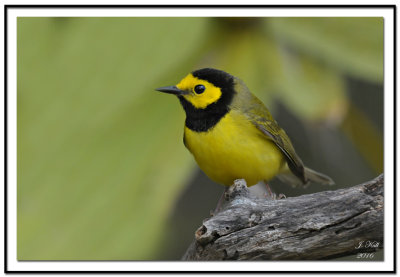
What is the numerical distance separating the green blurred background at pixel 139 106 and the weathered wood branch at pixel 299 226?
234mm

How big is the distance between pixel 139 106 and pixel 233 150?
1.39ft

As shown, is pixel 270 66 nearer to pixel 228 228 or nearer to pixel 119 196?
pixel 228 228

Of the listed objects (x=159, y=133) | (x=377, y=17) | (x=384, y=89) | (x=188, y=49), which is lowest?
(x=159, y=133)

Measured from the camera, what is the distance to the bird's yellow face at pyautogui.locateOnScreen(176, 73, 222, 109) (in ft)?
7.30

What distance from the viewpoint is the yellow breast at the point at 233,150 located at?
6.89 ft

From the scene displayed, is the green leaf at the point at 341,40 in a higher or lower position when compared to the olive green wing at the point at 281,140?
higher

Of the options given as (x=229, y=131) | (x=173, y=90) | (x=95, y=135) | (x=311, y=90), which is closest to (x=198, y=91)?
(x=173, y=90)

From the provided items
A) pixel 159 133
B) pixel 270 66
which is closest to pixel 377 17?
pixel 270 66

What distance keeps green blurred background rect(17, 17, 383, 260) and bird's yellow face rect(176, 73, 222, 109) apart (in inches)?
2.2

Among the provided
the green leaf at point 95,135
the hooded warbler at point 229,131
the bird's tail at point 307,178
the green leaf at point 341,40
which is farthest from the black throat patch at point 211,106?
the bird's tail at point 307,178

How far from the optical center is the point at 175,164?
2.17m

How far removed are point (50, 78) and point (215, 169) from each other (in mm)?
752

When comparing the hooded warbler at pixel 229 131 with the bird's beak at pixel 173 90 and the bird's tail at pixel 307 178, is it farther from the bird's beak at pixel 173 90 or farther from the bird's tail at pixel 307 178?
the bird's tail at pixel 307 178
